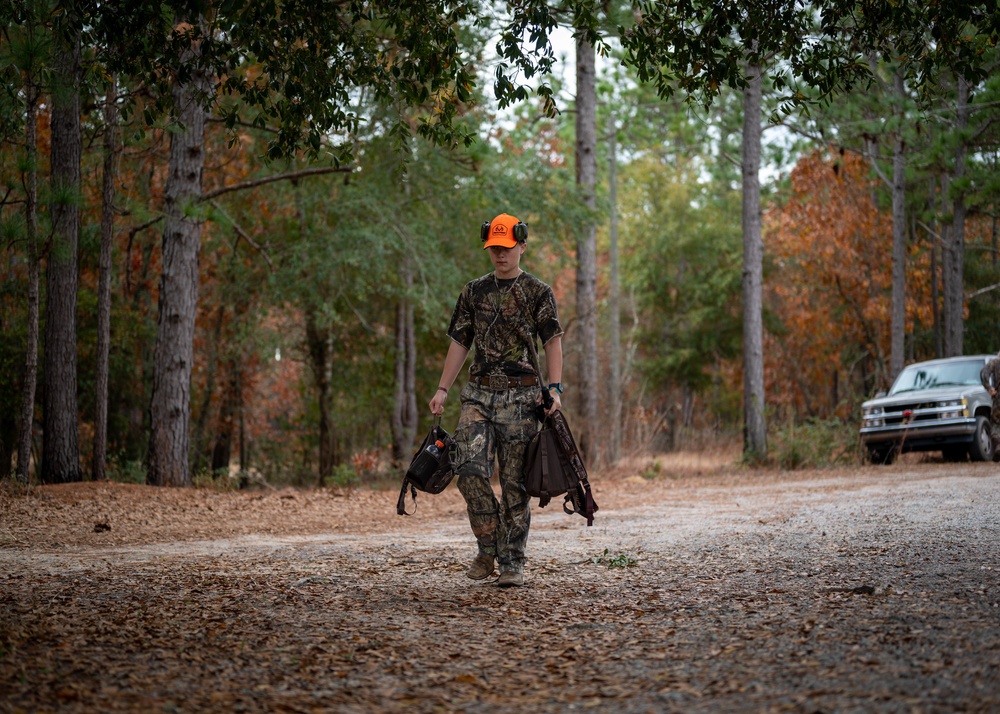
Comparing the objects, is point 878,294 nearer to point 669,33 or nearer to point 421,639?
point 669,33

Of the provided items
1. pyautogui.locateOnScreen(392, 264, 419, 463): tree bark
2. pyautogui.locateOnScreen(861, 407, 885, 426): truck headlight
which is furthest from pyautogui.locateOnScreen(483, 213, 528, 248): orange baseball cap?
pyautogui.locateOnScreen(392, 264, 419, 463): tree bark

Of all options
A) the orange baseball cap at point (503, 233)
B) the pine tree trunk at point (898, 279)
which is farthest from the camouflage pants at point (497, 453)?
the pine tree trunk at point (898, 279)

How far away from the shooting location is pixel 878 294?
28906 mm

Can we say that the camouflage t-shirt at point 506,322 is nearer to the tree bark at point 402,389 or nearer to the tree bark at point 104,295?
the tree bark at point 104,295

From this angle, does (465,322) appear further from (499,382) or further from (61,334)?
(61,334)

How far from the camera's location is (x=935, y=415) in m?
17.7

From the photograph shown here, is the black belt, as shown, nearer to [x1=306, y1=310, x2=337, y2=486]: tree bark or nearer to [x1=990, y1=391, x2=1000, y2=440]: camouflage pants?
[x1=990, y1=391, x2=1000, y2=440]: camouflage pants

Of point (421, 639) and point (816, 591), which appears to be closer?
point (421, 639)

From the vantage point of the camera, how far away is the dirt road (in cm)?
384

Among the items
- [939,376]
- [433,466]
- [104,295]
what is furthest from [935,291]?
[433,466]

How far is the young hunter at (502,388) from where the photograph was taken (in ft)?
20.0

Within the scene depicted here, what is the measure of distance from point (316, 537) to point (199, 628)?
471 centimetres

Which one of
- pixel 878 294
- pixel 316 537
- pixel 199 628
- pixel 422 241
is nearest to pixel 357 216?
pixel 422 241

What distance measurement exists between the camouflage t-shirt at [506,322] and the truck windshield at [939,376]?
570 inches
